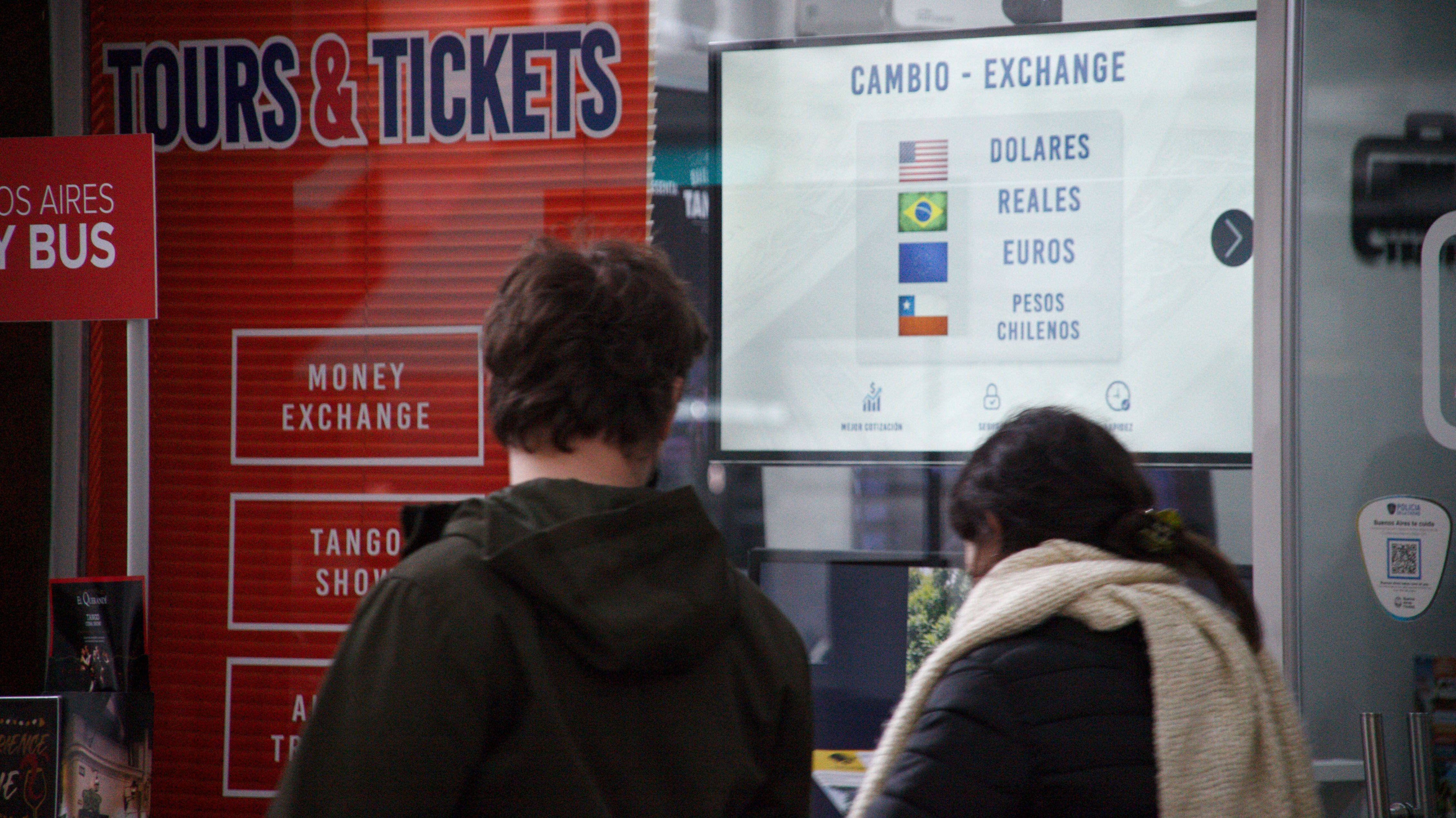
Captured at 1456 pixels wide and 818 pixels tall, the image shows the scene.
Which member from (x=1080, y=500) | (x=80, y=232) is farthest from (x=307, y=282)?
(x=1080, y=500)

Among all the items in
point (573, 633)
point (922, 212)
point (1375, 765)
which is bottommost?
point (1375, 765)

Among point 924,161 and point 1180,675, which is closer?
point 1180,675

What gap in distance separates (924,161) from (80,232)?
76.3 inches

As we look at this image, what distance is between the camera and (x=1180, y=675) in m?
1.49

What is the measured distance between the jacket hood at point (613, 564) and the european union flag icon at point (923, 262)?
1.70 meters

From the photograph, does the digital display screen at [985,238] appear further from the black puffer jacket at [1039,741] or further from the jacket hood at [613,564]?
the jacket hood at [613,564]

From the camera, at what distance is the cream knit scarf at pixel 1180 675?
4.83ft

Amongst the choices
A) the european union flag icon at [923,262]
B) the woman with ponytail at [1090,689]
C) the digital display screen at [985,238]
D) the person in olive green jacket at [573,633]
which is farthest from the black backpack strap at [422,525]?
the european union flag icon at [923,262]

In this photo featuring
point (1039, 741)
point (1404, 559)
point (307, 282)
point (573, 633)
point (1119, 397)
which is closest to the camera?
point (573, 633)

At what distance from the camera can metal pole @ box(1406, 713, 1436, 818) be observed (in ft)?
7.02

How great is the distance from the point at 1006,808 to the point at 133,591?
2.00 meters

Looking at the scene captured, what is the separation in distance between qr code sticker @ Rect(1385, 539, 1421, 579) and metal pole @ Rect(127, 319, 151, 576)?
265 centimetres

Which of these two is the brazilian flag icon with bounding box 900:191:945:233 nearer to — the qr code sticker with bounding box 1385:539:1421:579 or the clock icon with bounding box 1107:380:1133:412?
the clock icon with bounding box 1107:380:1133:412

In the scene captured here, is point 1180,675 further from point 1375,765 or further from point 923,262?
point 923,262
